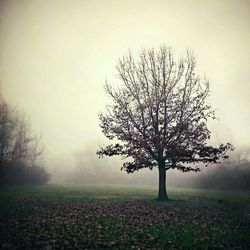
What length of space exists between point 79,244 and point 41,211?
302 inches

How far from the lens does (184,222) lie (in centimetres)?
1515

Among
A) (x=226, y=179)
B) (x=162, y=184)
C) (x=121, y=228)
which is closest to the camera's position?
(x=121, y=228)

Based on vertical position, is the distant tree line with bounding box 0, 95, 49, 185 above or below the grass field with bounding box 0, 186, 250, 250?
above

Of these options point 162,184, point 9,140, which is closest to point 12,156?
point 9,140

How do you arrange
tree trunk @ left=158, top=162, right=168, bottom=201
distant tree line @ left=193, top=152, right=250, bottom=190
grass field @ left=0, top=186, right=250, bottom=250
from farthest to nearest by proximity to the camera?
1. distant tree line @ left=193, top=152, right=250, bottom=190
2. tree trunk @ left=158, top=162, right=168, bottom=201
3. grass field @ left=0, top=186, right=250, bottom=250

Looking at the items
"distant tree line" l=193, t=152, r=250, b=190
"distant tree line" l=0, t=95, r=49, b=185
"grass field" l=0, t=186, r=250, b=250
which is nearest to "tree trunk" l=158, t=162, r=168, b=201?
"grass field" l=0, t=186, r=250, b=250

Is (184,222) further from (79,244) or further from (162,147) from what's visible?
(162,147)

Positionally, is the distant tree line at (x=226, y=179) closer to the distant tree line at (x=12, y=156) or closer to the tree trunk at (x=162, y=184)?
the tree trunk at (x=162, y=184)

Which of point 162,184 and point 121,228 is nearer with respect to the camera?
point 121,228

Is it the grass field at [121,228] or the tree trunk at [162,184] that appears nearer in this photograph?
the grass field at [121,228]

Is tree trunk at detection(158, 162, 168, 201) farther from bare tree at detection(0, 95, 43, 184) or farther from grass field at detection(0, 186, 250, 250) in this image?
bare tree at detection(0, 95, 43, 184)

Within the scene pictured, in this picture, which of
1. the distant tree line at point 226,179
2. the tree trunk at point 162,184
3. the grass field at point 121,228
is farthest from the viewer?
the distant tree line at point 226,179

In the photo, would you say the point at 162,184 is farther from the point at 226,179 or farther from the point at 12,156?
the point at 12,156

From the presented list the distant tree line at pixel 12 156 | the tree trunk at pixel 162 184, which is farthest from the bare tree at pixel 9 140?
the tree trunk at pixel 162 184
